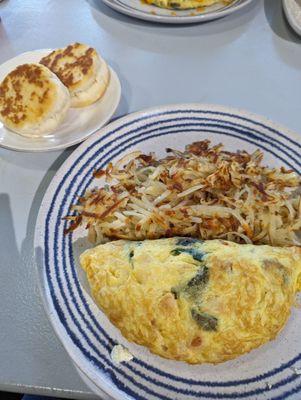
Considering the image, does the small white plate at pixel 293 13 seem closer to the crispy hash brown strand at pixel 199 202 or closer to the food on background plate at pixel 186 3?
the food on background plate at pixel 186 3

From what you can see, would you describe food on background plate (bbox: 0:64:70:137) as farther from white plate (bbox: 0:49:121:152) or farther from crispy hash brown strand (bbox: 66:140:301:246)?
crispy hash brown strand (bbox: 66:140:301:246)

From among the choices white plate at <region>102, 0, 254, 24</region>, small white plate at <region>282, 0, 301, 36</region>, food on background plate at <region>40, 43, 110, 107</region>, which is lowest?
food on background plate at <region>40, 43, 110, 107</region>

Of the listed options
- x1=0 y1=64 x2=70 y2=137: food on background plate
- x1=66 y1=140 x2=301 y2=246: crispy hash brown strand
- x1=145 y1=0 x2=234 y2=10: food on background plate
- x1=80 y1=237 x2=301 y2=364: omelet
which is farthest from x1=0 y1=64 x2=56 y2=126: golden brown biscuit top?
x1=145 y1=0 x2=234 y2=10: food on background plate

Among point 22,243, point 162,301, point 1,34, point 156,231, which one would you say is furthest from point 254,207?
point 1,34

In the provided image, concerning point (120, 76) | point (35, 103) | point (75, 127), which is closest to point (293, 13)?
point (120, 76)

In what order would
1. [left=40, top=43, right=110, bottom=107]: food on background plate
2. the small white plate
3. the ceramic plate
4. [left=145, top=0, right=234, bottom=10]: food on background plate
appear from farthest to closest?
1. [left=145, top=0, right=234, bottom=10]: food on background plate
2. the small white plate
3. [left=40, top=43, right=110, bottom=107]: food on background plate
4. the ceramic plate

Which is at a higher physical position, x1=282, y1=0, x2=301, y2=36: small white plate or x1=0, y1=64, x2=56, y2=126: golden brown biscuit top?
x1=282, y1=0, x2=301, y2=36: small white plate

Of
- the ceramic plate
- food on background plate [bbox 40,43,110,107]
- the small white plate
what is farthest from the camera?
the small white plate
